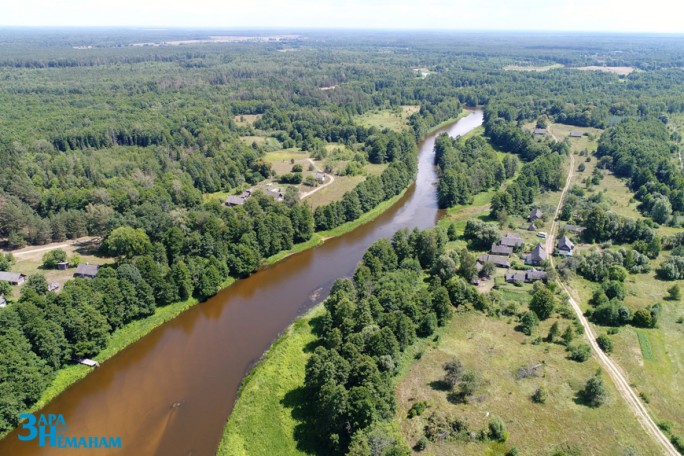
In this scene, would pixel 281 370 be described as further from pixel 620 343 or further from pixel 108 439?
pixel 620 343

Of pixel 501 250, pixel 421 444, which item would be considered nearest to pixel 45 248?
pixel 421 444

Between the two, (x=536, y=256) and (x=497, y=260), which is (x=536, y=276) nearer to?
(x=536, y=256)

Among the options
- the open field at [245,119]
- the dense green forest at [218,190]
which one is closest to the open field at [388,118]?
the dense green forest at [218,190]

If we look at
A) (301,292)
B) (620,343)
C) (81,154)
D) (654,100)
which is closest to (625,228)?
(620,343)

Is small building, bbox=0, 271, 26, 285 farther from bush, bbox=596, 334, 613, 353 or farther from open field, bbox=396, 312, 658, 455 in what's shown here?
bush, bbox=596, 334, 613, 353

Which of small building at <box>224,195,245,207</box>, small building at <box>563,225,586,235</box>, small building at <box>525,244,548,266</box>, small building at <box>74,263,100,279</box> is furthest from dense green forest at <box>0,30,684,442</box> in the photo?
small building at <box>224,195,245,207</box>

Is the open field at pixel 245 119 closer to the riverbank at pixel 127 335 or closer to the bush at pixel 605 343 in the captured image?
the riverbank at pixel 127 335
